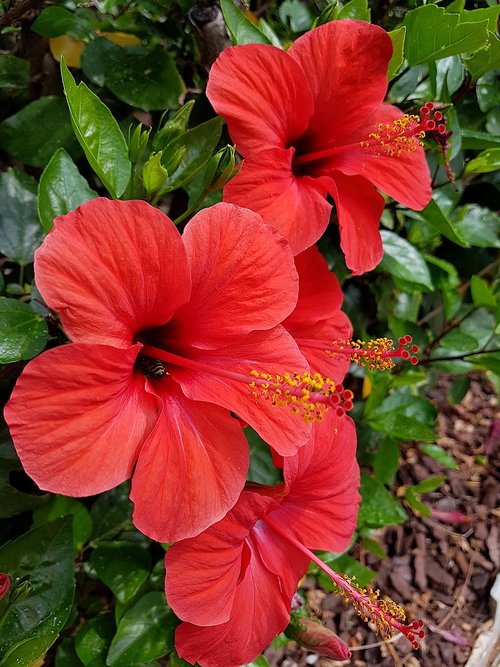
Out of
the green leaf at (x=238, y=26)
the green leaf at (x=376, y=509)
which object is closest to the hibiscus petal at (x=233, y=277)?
the green leaf at (x=238, y=26)

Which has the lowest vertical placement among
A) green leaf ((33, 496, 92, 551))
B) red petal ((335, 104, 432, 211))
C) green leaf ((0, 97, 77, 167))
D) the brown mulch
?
the brown mulch

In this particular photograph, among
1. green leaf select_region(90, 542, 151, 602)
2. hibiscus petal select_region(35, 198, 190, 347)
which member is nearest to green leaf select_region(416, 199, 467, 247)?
hibiscus petal select_region(35, 198, 190, 347)

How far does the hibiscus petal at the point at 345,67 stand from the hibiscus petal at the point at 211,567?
593 millimetres

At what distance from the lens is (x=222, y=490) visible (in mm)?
761

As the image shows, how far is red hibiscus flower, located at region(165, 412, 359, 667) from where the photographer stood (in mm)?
832

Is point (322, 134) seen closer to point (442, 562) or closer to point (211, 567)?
point (211, 567)

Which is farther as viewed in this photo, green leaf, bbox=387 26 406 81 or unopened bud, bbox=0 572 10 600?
green leaf, bbox=387 26 406 81

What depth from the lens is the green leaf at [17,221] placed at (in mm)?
1032

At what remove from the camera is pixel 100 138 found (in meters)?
0.88

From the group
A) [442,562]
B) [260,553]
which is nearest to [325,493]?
[260,553]

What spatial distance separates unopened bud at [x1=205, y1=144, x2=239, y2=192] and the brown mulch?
1.19 meters

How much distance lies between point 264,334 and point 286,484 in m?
0.23

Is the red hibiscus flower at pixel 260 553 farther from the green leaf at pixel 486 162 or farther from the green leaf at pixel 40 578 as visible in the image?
the green leaf at pixel 486 162

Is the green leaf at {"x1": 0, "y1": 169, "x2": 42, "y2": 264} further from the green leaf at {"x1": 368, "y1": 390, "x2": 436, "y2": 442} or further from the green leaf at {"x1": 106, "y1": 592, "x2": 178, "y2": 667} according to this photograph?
the green leaf at {"x1": 368, "y1": 390, "x2": 436, "y2": 442}
